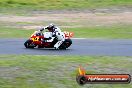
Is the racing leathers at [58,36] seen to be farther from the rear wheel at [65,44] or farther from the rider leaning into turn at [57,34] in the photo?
the rear wheel at [65,44]

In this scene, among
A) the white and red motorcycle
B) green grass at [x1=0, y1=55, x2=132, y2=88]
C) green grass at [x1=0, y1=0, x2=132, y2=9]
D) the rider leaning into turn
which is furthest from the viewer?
green grass at [x1=0, y1=0, x2=132, y2=9]

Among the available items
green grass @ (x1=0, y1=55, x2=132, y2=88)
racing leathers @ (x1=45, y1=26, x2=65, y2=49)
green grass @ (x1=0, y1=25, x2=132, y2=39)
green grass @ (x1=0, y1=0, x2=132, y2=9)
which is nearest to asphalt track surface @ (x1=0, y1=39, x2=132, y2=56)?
racing leathers @ (x1=45, y1=26, x2=65, y2=49)

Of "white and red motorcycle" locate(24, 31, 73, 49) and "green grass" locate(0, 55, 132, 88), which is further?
"white and red motorcycle" locate(24, 31, 73, 49)

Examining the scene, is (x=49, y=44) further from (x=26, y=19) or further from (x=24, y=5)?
(x=24, y=5)

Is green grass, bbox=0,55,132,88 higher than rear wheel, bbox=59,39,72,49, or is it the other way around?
green grass, bbox=0,55,132,88

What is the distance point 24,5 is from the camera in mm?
49844

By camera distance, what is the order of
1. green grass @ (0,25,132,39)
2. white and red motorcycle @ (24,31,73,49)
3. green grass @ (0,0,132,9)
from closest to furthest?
white and red motorcycle @ (24,31,73,49) < green grass @ (0,25,132,39) < green grass @ (0,0,132,9)

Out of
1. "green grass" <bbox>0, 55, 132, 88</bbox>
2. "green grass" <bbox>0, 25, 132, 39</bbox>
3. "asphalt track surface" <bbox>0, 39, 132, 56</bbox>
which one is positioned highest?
"green grass" <bbox>0, 55, 132, 88</bbox>

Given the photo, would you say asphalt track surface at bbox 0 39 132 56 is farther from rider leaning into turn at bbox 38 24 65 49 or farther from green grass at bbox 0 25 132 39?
green grass at bbox 0 25 132 39

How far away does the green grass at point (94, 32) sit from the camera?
3097cm

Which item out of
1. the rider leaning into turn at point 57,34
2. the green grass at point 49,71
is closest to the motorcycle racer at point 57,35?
the rider leaning into turn at point 57,34

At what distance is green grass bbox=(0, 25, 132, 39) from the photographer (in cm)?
3097

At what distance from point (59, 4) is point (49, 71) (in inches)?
1456

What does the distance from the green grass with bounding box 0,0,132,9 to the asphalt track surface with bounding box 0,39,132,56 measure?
21876 millimetres
